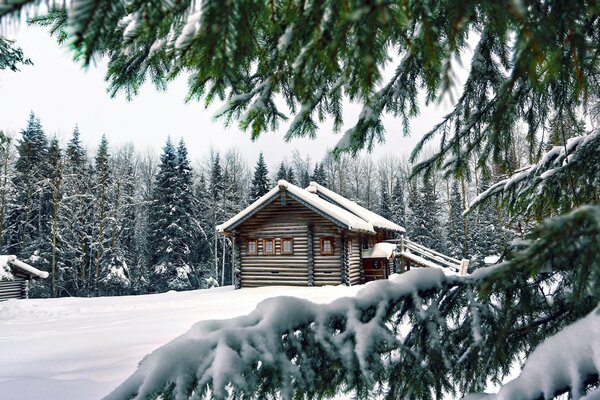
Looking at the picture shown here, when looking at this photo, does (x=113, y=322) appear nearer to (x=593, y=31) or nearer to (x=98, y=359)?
(x=98, y=359)

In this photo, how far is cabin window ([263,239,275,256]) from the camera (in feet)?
64.5

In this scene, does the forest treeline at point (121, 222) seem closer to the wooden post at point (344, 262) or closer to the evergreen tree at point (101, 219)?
the evergreen tree at point (101, 219)

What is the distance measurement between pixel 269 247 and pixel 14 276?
46.2 ft

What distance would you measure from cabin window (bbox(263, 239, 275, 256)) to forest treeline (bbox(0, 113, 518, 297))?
15191mm

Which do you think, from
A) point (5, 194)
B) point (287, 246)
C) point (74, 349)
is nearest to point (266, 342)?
point (74, 349)

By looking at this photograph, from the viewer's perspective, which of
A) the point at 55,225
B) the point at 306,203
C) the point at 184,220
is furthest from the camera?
the point at 184,220

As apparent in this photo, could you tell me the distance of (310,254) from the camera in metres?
18.8

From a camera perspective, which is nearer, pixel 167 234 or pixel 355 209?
pixel 355 209

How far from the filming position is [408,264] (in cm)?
2312

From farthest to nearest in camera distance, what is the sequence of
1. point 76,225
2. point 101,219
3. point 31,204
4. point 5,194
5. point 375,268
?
1. point 76,225
2. point 31,204
3. point 101,219
4. point 5,194
5. point 375,268

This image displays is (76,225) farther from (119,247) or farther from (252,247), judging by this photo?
(252,247)

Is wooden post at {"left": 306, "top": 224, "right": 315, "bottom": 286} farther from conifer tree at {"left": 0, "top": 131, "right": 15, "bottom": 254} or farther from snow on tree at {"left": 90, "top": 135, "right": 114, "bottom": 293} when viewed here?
conifer tree at {"left": 0, "top": 131, "right": 15, "bottom": 254}

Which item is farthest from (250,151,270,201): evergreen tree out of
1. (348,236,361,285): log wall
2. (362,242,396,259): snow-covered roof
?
(348,236,361,285): log wall

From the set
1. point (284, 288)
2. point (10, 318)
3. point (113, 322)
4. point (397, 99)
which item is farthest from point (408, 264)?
point (397, 99)
